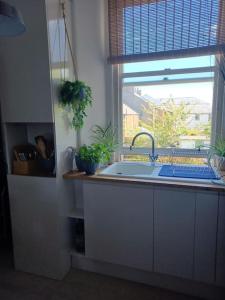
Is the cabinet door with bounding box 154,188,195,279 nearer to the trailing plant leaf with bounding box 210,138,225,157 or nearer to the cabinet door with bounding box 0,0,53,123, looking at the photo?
the trailing plant leaf with bounding box 210,138,225,157

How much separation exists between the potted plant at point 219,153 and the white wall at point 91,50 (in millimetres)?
1157

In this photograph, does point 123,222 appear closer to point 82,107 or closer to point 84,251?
point 84,251

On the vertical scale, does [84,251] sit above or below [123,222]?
below

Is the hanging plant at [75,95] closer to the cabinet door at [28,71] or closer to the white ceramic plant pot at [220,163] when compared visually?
the cabinet door at [28,71]

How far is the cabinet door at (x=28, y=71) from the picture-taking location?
1.64 m

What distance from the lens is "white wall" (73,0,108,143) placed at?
2012 millimetres

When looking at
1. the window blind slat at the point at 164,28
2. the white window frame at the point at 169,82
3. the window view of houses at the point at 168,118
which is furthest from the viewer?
the window view of houses at the point at 168,118

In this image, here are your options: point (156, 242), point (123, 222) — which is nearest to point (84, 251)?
point (123, 222)

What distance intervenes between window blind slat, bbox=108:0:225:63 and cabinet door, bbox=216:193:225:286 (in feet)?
4.39

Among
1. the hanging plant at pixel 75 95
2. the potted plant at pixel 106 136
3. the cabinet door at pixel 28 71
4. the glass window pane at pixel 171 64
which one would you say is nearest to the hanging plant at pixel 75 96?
the hanging plant at pixel 75 95

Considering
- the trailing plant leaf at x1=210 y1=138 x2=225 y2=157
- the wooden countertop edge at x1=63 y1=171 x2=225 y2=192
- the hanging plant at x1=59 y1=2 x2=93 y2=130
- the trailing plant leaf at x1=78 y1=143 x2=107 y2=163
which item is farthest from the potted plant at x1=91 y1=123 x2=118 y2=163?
the trailing plant leaf at x1=210 y1=138 x2=225 y2=157

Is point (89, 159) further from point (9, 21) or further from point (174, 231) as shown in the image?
point (9, 21)

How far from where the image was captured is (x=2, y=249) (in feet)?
7.73

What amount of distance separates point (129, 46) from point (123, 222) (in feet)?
5.48
